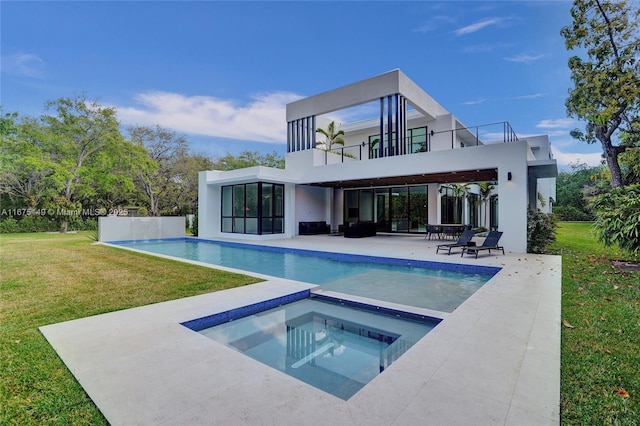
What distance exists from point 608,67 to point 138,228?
2126cm

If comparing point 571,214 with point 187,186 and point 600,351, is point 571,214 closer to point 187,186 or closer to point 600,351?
point 187,186

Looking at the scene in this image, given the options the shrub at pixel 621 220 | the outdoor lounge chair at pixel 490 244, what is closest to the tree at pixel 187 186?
the outdoor lounge chair at pixel 490 244

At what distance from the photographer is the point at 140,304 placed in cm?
526

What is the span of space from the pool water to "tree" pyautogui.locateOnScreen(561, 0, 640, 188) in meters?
10.5

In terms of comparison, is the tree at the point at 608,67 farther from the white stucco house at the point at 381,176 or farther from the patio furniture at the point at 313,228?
the patio furniture at the point at 313,228

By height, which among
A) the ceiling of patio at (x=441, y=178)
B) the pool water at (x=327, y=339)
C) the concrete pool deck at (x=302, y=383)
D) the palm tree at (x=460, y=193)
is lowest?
the pool water at (x=327, y=339)

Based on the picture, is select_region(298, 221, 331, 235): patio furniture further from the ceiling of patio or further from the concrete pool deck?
the concrete pool deck

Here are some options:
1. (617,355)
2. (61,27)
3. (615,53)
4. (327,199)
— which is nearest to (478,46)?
(615,53)

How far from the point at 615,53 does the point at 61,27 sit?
65.5 ft

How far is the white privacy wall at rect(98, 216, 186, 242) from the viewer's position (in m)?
16.7

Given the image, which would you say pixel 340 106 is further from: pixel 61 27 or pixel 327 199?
pixel 61 27

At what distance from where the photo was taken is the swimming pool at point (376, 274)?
636 cm

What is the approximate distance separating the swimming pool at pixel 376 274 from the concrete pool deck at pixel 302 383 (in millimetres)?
1637

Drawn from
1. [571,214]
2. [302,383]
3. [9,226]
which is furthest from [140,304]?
[571,214]
